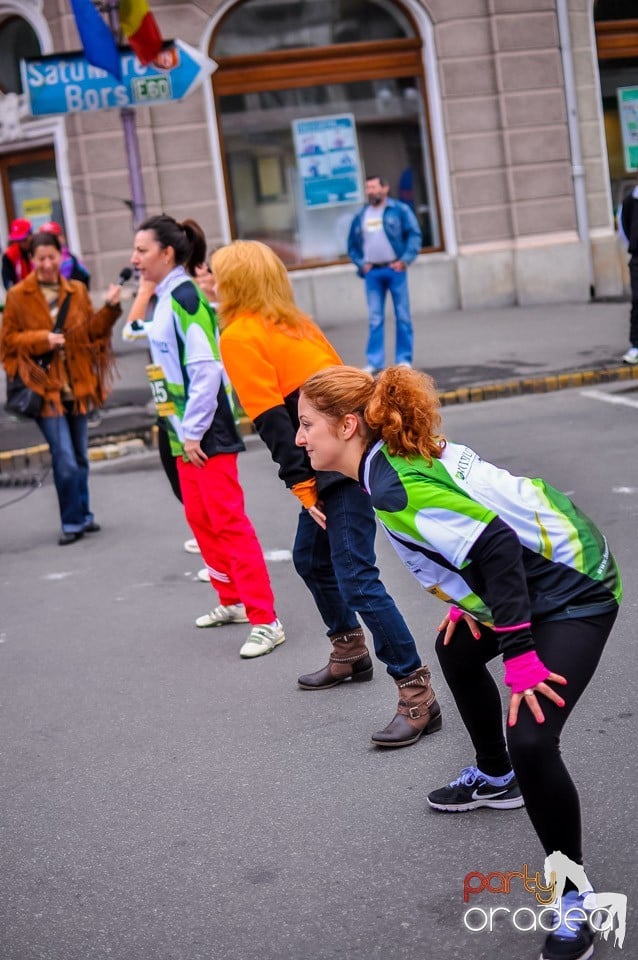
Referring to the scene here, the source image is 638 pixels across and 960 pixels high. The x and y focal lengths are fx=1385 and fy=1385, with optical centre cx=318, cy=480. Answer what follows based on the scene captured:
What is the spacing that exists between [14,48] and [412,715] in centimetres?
1571

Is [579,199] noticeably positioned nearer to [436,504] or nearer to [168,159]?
[168,159]

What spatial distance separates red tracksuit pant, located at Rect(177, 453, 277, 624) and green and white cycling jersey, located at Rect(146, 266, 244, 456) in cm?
10

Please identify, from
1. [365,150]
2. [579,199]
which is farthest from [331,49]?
[579,199]

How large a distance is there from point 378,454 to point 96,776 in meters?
1.80

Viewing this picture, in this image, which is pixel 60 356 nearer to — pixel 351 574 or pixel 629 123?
pixel 351 574

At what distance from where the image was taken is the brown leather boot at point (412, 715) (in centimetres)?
466

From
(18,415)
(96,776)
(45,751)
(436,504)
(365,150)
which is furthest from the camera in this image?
(365,150)

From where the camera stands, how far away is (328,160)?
18.6 m

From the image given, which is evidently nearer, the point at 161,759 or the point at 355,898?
the point at 355,898

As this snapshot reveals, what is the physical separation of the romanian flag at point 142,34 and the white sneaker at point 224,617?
6516 mm

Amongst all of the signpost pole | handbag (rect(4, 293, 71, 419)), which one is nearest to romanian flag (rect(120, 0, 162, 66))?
the signpost pole

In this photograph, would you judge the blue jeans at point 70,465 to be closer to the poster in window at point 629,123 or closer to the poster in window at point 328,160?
the poster in window at point 328,160

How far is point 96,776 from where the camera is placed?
471 centimetres

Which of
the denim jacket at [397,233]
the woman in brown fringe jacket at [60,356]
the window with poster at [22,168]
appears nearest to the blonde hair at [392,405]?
the woman in brown fringe jacket at [60,356]
